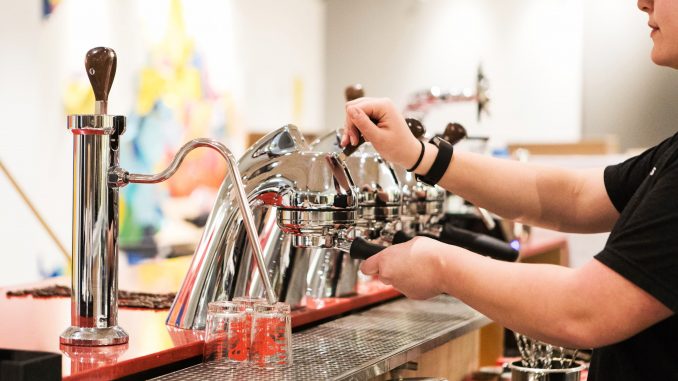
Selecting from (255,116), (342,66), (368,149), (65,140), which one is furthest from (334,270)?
(342,66)

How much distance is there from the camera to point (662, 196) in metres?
1.11

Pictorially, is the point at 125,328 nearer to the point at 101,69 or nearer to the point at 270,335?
the point at 270,335

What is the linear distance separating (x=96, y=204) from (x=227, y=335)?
0.89 ft

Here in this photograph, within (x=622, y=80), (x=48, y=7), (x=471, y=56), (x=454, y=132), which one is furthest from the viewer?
(x=471, y=56)

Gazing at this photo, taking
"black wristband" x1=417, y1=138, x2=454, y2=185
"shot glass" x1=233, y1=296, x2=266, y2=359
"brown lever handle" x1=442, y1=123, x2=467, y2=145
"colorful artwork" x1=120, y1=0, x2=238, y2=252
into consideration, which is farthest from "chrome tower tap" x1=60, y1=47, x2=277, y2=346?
"colorful artwork" x1=120, y1=0, x2=238, y2=252

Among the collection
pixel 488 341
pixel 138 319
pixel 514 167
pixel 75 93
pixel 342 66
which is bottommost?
pixel 488 341

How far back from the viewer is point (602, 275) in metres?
1.11

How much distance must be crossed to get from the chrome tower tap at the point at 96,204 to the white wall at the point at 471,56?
6.11m

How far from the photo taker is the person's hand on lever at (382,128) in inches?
58.9

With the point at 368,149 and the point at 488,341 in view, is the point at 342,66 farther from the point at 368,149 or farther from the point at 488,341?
the point at 368,149

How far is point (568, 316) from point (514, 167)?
0.55 metres

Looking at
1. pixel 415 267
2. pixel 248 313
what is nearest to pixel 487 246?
pixel 415 267

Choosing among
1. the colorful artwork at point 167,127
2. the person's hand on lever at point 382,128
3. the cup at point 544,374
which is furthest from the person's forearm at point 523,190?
the colorful artwork at point 167,127

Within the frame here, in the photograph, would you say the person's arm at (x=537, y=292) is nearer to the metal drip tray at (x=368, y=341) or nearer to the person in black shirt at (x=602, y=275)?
the person in black shirt at (x=602, y=275)
